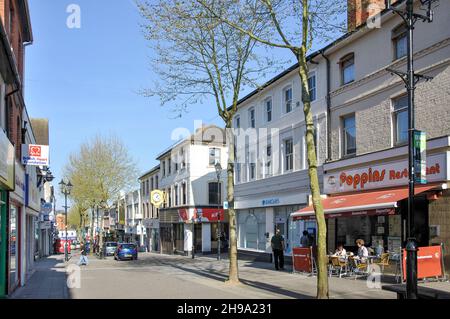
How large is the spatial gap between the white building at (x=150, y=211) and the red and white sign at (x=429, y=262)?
144 ft

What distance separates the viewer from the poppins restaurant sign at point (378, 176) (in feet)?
51.1

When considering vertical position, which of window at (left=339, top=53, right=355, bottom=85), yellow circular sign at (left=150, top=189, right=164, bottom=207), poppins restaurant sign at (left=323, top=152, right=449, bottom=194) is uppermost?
window at (left=339, top=53, right=355, bottom=85)

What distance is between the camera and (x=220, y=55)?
18.5m

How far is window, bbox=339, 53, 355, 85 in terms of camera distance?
20.9m

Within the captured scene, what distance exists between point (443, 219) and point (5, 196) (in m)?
12.6

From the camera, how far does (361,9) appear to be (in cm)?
1953

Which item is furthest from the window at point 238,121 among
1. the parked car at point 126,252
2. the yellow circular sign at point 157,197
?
the yellow circular sign at point 157,197

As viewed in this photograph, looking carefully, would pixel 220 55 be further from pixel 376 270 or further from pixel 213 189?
pixel 213 189

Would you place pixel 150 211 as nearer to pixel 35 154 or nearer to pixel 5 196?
pixel 35 154

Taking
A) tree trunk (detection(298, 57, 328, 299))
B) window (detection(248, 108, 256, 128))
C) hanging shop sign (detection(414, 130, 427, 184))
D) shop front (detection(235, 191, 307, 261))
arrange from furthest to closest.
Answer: window (detection(248, 108, 256, 128)) < shop front (detection(235, 191, 307, 261)) < tree trunk (detection(298, 57, 328, 299)) < hanging shop sign (detection(414, 130, 427, 184))

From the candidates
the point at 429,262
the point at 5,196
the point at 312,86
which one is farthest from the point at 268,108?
the point at 5,196

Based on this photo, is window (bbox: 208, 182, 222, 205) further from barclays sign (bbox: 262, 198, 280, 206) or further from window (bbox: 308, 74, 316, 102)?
window (bbox: 308, 74, 316, 102)

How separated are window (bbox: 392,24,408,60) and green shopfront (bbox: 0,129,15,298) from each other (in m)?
13.0

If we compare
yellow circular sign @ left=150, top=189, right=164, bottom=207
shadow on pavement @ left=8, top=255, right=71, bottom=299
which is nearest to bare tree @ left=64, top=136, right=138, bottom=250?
yellow circular sign @ left=150, top=189, right=164, bottom=207
